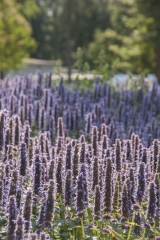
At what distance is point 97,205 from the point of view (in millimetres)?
4926

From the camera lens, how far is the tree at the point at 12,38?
1959 inches

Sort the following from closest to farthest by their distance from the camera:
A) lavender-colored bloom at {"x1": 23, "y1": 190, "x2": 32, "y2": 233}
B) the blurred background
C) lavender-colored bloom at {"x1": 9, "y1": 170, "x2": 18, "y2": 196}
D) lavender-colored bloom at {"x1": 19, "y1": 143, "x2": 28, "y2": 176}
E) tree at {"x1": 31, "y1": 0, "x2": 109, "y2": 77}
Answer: lavender-colored bloom at {"x1": 23, "y1": 190, "x2": 32, "y2": 233} < lavender-colored bloom at {"x1": 9, "y1": 170, "x2": 18, "y2": 196} < lavender-colored bloom at {"x1": 19, "y1": 143, "x2": 28, "y2": 176} < the blurred background < tree at {"x1": 31, "y1": 0, "x2": 109, "y2": 77}

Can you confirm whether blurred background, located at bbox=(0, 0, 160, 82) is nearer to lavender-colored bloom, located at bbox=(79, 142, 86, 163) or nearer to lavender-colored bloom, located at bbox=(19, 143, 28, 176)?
lavender-colored bloom, located at bbox=(79, 142, 86, 163)

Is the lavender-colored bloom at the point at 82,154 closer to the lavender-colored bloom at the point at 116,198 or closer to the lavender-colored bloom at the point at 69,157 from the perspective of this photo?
the lavender-colored bloom at the point at 69,157

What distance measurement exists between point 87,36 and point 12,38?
4054 centimetres

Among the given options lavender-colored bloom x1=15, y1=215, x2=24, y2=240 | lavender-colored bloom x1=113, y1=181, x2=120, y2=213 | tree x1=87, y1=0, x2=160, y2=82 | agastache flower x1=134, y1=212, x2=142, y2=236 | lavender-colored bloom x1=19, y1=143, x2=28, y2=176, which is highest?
tree x1=87, y1=0, x2=160, y2=82

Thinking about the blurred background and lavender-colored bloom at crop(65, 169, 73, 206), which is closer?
lavender-colored bloom at crop(65, 169, 73, 206)

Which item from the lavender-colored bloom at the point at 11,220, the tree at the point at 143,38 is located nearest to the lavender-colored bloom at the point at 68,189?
the lavender-colored bloom at the point at 11,220

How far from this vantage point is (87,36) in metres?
90.1

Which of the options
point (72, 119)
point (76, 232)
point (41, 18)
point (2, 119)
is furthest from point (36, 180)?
point (41, 18)

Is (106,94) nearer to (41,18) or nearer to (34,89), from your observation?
(34,89)

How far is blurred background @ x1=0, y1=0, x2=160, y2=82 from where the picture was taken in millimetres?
32656

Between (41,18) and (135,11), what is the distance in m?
72.6

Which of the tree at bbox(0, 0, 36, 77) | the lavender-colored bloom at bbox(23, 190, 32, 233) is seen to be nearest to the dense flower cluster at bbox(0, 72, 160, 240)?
the lavender-colored bloom at bbox(23, 190, 32, 233)
